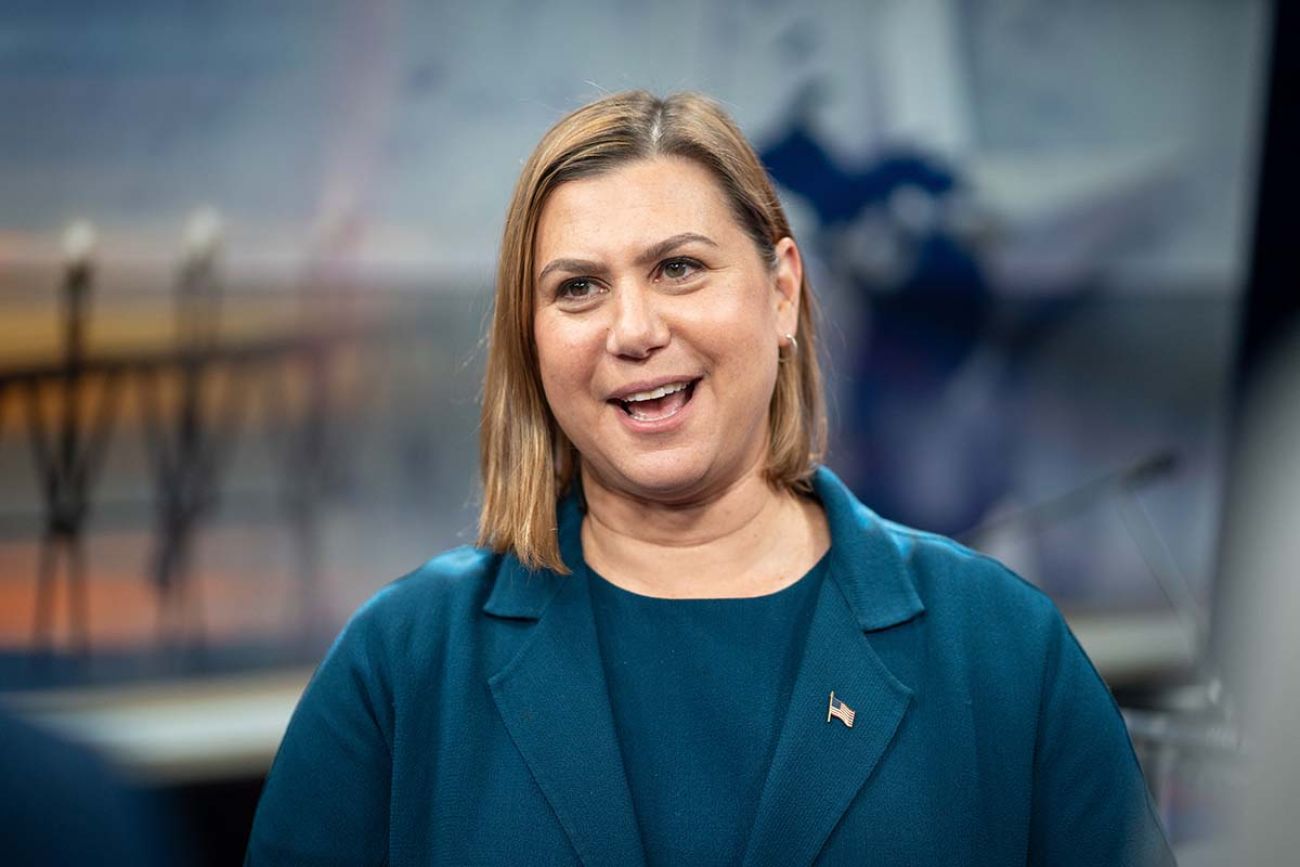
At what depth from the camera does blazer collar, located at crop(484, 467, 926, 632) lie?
71.1 inches

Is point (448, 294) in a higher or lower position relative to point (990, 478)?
higher

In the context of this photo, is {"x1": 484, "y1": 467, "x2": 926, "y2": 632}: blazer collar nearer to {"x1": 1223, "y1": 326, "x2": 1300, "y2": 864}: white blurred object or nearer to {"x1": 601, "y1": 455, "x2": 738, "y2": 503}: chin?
{"x1": 601, "y1": 455, "x2": 738, "y2": 503}: chin

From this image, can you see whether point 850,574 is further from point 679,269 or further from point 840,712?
point 679,269

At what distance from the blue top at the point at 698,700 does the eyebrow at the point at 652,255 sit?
409 mm

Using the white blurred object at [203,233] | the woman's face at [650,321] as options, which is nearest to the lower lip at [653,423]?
the woman's face at [650,321]

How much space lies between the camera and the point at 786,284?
76.5 inches

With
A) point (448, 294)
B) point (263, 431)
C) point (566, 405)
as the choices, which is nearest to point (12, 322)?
point (263, 431)

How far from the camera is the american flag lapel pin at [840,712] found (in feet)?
5.62

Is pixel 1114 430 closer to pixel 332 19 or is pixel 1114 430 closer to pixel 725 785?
pixel 332 19

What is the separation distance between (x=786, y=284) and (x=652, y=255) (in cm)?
26

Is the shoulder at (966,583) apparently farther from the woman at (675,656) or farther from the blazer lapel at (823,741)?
the blazer lapel at (823,741)

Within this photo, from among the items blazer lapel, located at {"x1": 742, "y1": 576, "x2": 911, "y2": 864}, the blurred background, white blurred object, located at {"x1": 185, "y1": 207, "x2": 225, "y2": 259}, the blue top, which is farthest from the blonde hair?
white blurred object, located at {"x1": 185, "y1": 207, "x2": 225, "y2": 259}

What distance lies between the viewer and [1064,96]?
3.95 metres

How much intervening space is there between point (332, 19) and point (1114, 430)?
7.61ft
